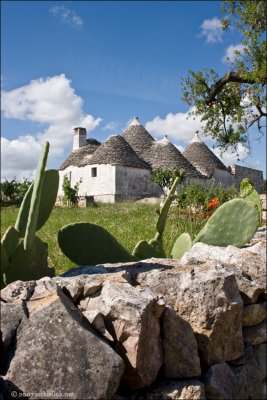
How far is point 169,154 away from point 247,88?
50.9 ft

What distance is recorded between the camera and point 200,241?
136 inches

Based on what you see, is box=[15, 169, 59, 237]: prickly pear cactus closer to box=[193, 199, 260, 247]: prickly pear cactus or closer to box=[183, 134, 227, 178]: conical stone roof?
box=[193, 199, 260, 247]: prickly pear cactus

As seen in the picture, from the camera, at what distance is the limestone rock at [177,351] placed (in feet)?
6.57

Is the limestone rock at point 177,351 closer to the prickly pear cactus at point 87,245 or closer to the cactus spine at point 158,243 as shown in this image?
the prickly pear cactus at point 87,245

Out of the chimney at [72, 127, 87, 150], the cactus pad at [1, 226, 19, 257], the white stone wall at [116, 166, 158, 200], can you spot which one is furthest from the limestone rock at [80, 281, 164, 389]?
the chimney at [72, 127, 87, 150]

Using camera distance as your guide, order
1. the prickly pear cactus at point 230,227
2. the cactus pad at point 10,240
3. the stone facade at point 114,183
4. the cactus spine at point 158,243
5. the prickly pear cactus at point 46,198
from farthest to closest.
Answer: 1. the stone facade at point 114,183
2. the prickly pear cactus at point 230,227
3. the cactus spine at point 158,243
4. the prickly pear cactus at point 46,198
5. the cactus pad at point 10,240

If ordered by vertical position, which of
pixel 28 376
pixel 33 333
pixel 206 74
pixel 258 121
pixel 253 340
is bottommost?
pixel 253 340

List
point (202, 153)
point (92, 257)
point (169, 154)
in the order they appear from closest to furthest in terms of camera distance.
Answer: point (92, 257) < point (169, 154) < point (202, 153)

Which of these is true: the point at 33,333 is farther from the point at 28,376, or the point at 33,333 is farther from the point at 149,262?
the point at 149,262

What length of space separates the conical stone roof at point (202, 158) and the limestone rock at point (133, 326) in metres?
27.1

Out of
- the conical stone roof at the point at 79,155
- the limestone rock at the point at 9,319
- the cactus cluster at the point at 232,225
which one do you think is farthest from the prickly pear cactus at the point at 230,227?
the conical stone roof at the point at 79,155

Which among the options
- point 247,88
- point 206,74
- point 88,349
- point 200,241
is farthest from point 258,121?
point 88,349

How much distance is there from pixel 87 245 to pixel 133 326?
1121 mm

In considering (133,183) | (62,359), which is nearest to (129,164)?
(133,183)
